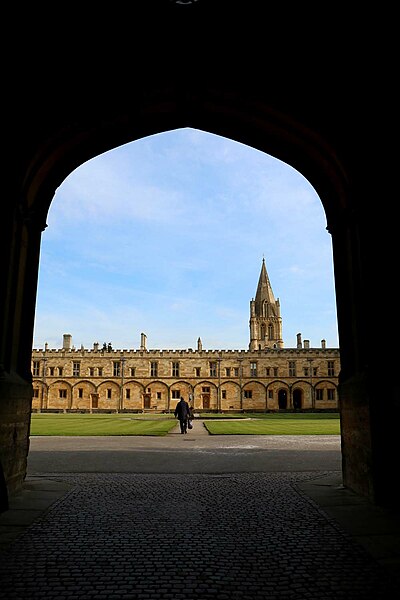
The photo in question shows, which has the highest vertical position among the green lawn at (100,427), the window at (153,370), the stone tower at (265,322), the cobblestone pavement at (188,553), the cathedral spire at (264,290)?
the cathedral spire at (264,290)

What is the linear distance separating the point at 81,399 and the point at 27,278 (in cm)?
5493

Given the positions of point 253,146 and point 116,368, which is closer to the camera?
point 253,146

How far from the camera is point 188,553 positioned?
155 inches

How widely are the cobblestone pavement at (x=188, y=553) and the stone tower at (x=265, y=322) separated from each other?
7188cm

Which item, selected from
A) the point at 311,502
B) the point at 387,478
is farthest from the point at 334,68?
the point at 311,502

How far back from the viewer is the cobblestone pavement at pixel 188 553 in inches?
125

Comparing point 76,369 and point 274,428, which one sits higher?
point 76,369

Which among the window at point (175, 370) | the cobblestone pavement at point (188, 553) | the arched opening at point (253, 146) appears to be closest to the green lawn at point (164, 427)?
the arched opening at point (253, 146)

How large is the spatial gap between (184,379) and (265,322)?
2379 cm

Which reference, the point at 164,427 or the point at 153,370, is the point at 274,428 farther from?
the point at 153,370

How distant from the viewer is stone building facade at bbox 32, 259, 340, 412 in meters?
58.5

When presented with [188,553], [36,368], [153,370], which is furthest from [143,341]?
[188,553]

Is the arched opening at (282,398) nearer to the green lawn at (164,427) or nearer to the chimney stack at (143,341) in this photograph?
the chimney stack at (143,341)

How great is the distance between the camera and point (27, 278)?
287 inches
